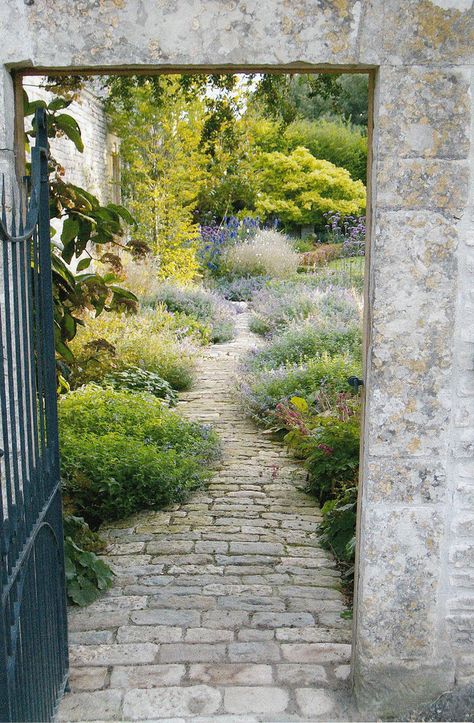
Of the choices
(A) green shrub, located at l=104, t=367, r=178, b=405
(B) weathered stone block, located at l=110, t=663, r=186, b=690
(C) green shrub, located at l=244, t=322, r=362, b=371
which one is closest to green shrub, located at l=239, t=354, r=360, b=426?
(C) green shrub, located at l=244, t=322, r=362, b=371

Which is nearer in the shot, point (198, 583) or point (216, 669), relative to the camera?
point (216, 669)

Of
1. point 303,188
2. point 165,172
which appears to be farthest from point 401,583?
point 303,188

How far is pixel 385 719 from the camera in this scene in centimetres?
300

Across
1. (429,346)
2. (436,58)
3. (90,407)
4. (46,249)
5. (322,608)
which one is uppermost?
(436,58)

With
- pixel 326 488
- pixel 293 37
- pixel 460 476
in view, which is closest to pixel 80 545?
pixel 326 488

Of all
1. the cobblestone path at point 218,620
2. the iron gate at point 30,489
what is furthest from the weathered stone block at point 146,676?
the iron gate at point 30,489

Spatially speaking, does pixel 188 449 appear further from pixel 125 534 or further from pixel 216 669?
pixel 216 669

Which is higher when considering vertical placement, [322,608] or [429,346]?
[429,346]

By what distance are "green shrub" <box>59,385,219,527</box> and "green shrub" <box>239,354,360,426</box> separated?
89 centimetres

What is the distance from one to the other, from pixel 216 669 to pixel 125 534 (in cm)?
162

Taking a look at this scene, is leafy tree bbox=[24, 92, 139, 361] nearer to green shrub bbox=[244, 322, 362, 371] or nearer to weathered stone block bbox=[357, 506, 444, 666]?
weathered stone block bbox=[357, 506, 444, 666]

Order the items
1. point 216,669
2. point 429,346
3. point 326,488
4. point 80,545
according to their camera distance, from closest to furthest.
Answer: point 429,346
point 216,669
point 80,545
point 326,488

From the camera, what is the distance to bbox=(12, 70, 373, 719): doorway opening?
342 centimetres

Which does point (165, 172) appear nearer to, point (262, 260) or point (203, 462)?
point (262, 260)
